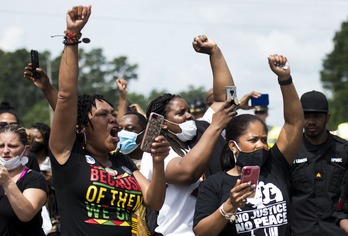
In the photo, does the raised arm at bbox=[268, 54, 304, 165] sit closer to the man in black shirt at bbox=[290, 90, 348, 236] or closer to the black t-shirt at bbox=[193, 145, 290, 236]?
the black t-shirt at bbox=[193, 145, 290, 236]

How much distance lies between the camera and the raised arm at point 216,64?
7.57 m

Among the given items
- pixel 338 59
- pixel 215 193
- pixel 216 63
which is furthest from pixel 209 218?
pixel 338 59

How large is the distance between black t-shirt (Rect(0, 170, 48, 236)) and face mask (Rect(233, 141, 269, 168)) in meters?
1.75

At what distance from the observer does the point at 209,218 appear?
6227 mm

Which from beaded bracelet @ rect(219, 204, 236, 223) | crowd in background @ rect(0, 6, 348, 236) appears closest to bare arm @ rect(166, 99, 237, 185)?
crowd in background @ rect(0, 6, 348, 236)

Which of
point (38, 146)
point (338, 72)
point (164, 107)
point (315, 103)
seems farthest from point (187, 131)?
point (338, 72)

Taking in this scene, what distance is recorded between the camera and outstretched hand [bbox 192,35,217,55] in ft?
24.8

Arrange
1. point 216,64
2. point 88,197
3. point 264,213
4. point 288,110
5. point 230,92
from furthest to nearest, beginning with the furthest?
point 216,64
point 288,110
point 230,92
point 264,213
point 88,197

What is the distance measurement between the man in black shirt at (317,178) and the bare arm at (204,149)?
1.62 metres

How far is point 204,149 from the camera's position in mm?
6496

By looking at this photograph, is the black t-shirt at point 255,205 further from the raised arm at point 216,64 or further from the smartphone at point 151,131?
the raised arm at point 216,64

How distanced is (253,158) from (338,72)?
6498cm

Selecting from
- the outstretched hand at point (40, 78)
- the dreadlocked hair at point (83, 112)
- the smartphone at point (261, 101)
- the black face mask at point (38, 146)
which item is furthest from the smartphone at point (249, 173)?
the black face mask at point (38, 146)

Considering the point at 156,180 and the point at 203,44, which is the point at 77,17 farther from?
the point at 203,44
